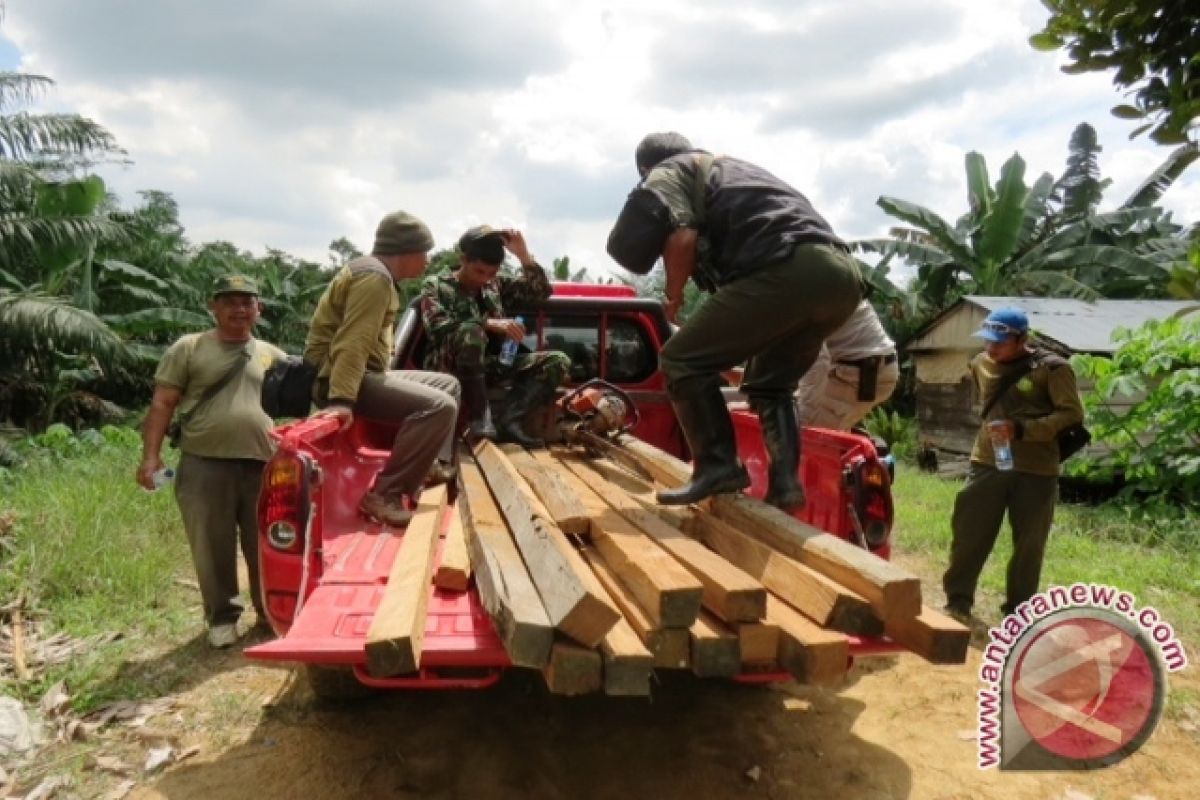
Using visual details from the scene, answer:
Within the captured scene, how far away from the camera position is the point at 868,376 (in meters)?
4.47

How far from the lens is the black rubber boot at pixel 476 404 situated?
478 cm

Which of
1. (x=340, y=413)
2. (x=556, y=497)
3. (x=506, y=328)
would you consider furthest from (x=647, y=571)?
(x=506, y=328)

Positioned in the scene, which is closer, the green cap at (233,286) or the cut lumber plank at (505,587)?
the cut lumber plank at (505,587)

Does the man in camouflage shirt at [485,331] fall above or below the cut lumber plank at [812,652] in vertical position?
above

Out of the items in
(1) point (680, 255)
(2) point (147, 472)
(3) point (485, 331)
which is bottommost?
(2) point (147, 472)

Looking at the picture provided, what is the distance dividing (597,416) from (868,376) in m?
1.55

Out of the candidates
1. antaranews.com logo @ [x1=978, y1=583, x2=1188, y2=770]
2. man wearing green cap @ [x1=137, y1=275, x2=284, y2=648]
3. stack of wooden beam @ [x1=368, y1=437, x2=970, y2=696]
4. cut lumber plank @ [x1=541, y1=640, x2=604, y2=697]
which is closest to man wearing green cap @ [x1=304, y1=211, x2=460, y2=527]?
man wearing green cap @ [x1=137, y1=275, x2=284, y2=648]

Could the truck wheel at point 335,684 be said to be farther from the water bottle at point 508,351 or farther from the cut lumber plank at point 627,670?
the water bottle at point 508,351

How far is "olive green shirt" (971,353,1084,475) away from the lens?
4402mm

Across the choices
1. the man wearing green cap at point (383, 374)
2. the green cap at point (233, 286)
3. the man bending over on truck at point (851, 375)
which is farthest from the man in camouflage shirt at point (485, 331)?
the man bending over on truck at point (851, 375)

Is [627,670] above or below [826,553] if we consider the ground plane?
below

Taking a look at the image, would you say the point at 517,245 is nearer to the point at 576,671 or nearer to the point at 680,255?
the point at 680,255

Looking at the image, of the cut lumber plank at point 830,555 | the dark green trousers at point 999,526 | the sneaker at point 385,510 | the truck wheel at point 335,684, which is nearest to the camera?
the cut lumber plank at point 830,555

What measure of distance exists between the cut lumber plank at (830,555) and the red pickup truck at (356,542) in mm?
220
